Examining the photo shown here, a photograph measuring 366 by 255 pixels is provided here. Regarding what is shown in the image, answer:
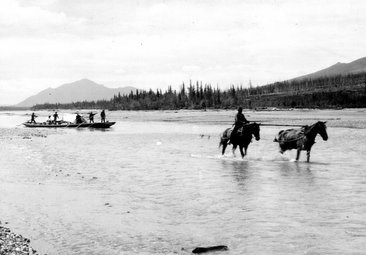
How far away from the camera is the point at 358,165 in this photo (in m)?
18.8

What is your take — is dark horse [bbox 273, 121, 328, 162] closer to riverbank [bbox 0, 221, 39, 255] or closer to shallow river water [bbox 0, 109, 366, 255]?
shallow river water [bbox 0, 109, 366, 255]

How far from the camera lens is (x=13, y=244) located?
8.06 m

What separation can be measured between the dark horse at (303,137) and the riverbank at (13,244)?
14.1 m

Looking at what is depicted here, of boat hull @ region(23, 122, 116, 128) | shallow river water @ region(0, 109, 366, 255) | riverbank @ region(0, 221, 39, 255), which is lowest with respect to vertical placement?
shallow river water @ region(0, 109, 366, 255)

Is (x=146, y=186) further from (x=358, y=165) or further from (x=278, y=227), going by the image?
(x=358, y=165)

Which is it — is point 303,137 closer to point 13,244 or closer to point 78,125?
point 13,244

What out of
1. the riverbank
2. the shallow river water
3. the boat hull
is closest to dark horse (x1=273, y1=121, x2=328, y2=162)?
the shallow river water

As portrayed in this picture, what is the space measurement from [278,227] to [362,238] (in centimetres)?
168

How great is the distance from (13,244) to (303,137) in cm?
1478

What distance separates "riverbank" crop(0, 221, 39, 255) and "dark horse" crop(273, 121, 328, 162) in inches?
555

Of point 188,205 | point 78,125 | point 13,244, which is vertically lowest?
point 188,205

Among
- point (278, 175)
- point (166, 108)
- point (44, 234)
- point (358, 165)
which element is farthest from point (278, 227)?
point (166, 108)

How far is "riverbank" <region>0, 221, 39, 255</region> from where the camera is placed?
7566mm

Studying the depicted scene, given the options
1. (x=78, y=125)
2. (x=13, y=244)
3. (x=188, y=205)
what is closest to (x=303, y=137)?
(x=188, y=205)
